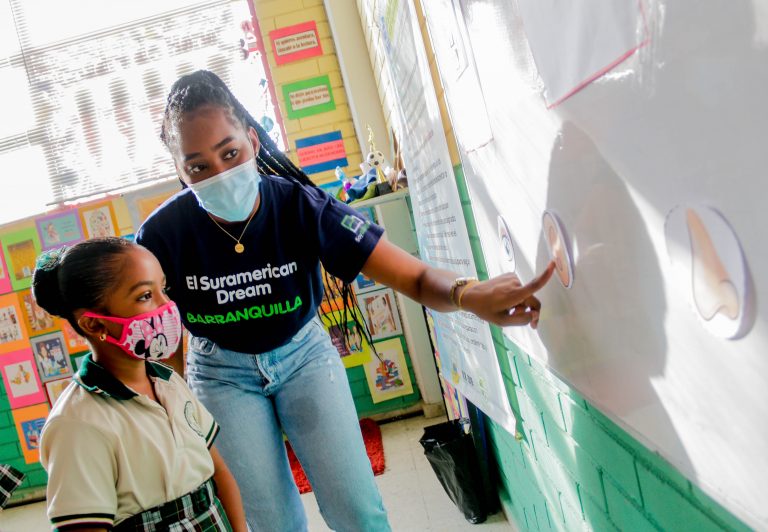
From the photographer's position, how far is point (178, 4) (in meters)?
3.91

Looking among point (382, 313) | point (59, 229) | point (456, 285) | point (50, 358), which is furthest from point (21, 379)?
point (456, 285)

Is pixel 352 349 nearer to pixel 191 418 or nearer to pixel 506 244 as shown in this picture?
pixel 191 418

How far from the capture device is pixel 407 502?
2721 mm

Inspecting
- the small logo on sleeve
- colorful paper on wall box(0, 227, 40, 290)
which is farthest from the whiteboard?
colorful paper on wall box(0, 227, 40, 290)

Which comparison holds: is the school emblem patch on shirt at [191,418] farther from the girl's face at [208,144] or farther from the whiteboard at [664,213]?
the whiteboard at [664,213]

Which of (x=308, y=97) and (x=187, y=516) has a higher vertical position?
(x=308, y=97)

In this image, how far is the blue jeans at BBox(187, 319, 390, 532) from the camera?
1461mm

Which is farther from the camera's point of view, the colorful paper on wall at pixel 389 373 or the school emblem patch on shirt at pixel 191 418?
the colorful paper on wall at pixel 389 373

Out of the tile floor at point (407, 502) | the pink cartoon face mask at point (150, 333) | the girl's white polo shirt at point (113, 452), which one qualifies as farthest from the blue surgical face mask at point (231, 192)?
the tile floor at point (407, 502)

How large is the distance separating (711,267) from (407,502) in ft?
8.05

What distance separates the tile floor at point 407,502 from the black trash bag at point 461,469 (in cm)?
7

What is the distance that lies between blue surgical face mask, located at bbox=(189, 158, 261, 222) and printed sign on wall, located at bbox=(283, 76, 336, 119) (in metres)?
2.49

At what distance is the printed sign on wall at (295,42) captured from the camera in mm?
3850

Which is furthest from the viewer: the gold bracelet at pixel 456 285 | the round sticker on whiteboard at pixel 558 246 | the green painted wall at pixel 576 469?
the gold bracelet at pixel 456 285
